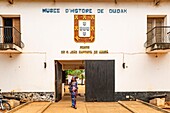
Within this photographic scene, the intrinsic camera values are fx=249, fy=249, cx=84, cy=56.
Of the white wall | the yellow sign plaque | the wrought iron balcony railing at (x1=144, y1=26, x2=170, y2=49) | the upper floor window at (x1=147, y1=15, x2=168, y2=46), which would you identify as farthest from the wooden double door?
the upper floor window at (x1=147, y1=15, x2=168, y2=46)

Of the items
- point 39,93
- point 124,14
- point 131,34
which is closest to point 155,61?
point 131,34

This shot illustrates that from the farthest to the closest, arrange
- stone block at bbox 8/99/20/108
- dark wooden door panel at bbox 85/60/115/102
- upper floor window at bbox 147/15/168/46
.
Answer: upper floor window at bbox 147/15/168/46, dark wooden door panel at bbox 85/60/115/102, stone block at bbox 8/99/20/108

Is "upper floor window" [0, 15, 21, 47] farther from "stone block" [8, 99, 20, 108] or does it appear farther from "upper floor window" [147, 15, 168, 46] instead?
"upper floor window" [147, 15, 168, 46]

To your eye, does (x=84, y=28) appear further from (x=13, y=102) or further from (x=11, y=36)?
(x=13, y=102)

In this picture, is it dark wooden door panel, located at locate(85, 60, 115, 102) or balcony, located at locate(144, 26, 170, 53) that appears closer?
balcony, located at locate(144, 26, 170, 53)

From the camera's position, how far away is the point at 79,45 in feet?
47.6

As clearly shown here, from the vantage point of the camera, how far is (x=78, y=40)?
14508mm

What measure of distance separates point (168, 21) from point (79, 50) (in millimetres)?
5538

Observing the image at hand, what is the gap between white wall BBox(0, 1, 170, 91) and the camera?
14.4m

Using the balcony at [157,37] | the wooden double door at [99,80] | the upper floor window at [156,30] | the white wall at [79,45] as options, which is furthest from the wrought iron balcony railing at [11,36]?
the upper floor window at [156,30]

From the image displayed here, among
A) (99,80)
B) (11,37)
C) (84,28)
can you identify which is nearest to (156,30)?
(84,28)

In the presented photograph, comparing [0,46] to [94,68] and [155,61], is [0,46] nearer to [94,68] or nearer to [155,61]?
[94,68]

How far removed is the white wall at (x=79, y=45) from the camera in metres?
14.4

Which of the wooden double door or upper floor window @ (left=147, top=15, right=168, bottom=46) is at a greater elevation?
upper floor window @ (left=147, top=15, right=168, bottom=46)
